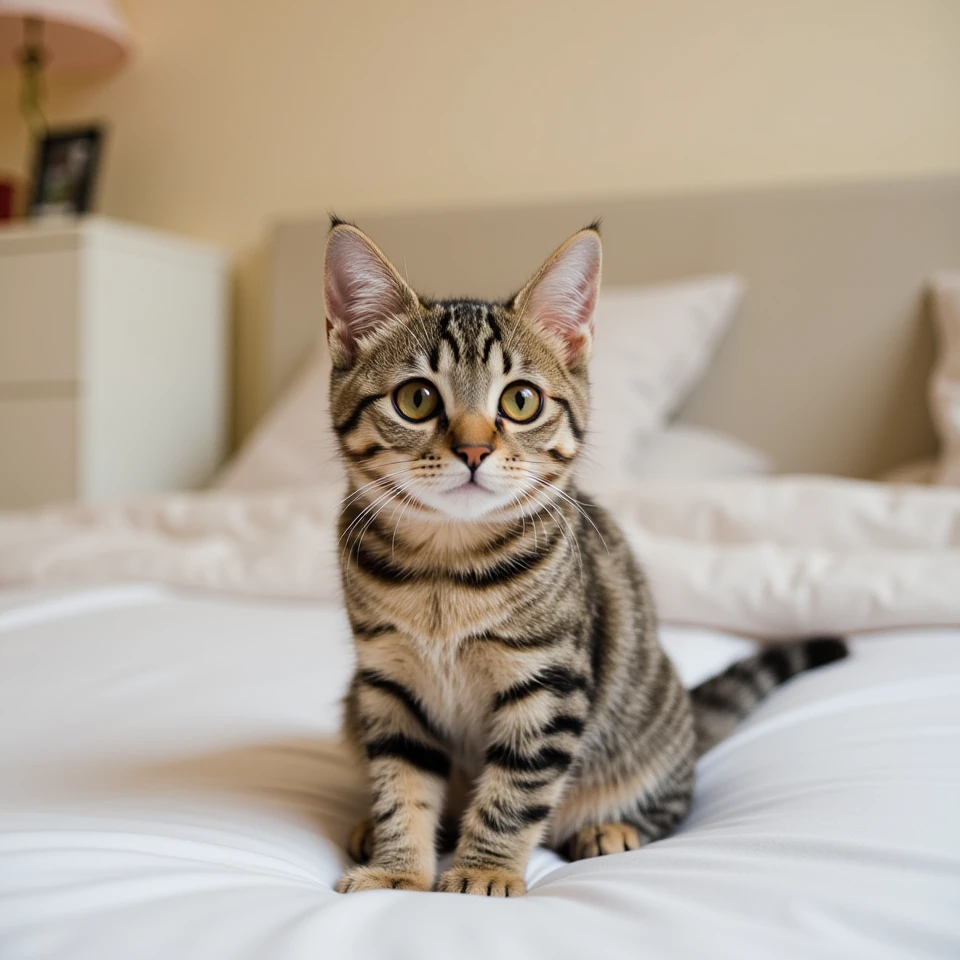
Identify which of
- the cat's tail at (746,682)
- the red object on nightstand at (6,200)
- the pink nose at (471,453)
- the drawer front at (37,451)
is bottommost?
the drawer front at (37,451)

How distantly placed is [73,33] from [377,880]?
305 centimetres

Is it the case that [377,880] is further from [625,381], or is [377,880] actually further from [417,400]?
[625,381]

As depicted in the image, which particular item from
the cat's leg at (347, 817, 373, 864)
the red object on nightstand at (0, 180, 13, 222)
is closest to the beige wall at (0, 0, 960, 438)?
the red object on nightstand at (0, 180, 13, 222)

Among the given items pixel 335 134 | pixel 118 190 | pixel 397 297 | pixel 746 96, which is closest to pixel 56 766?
pixel 397 297

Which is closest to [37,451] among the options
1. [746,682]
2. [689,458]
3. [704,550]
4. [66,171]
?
[66,171]

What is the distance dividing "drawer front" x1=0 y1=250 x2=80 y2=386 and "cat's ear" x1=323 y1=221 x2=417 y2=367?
1903mm

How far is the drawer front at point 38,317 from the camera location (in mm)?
2525

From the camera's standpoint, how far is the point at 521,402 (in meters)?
0.83

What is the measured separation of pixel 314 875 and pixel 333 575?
799 mm

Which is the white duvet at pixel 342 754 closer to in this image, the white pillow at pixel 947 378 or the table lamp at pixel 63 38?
the white pillow at pixel 947 378

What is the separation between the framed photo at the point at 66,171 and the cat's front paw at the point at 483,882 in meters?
2.78

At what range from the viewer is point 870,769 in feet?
2.52

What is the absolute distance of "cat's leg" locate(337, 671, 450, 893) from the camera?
73 cm

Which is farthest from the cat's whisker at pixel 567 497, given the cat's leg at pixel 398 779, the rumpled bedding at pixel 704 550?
the rumpled bedding at pixel 704 550
